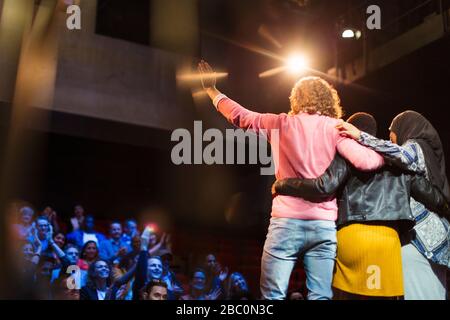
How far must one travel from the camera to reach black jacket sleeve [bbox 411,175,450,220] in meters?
2.58

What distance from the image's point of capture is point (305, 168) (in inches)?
97.7

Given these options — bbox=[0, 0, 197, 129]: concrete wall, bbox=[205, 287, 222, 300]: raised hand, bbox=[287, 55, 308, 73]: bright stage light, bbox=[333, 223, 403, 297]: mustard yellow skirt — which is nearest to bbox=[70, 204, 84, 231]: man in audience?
bbox=[0, 0, 197, 129]: concrete wall

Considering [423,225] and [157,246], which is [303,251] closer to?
[423,225]

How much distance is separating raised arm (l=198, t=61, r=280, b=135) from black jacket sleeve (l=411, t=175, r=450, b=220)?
0.74 metres

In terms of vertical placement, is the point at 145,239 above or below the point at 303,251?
above

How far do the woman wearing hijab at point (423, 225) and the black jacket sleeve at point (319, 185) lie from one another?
0.57ft

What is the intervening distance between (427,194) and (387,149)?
35cm

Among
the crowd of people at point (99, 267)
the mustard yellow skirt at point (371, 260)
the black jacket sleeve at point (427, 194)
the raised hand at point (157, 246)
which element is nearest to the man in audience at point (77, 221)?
the crowd of people at point (99, 267)

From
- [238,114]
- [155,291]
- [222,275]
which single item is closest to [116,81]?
[222,275]

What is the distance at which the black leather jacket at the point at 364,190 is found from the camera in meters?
2.43

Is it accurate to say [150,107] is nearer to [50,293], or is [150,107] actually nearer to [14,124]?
[14,124]

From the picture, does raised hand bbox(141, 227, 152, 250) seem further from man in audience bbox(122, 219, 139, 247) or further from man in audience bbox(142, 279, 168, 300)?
man in audience bbox(142, 279, 168, 300)

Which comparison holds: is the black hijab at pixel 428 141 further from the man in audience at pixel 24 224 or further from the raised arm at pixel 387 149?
the man in audience at pixel 24 224

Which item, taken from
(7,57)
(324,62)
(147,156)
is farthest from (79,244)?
(324,62)
